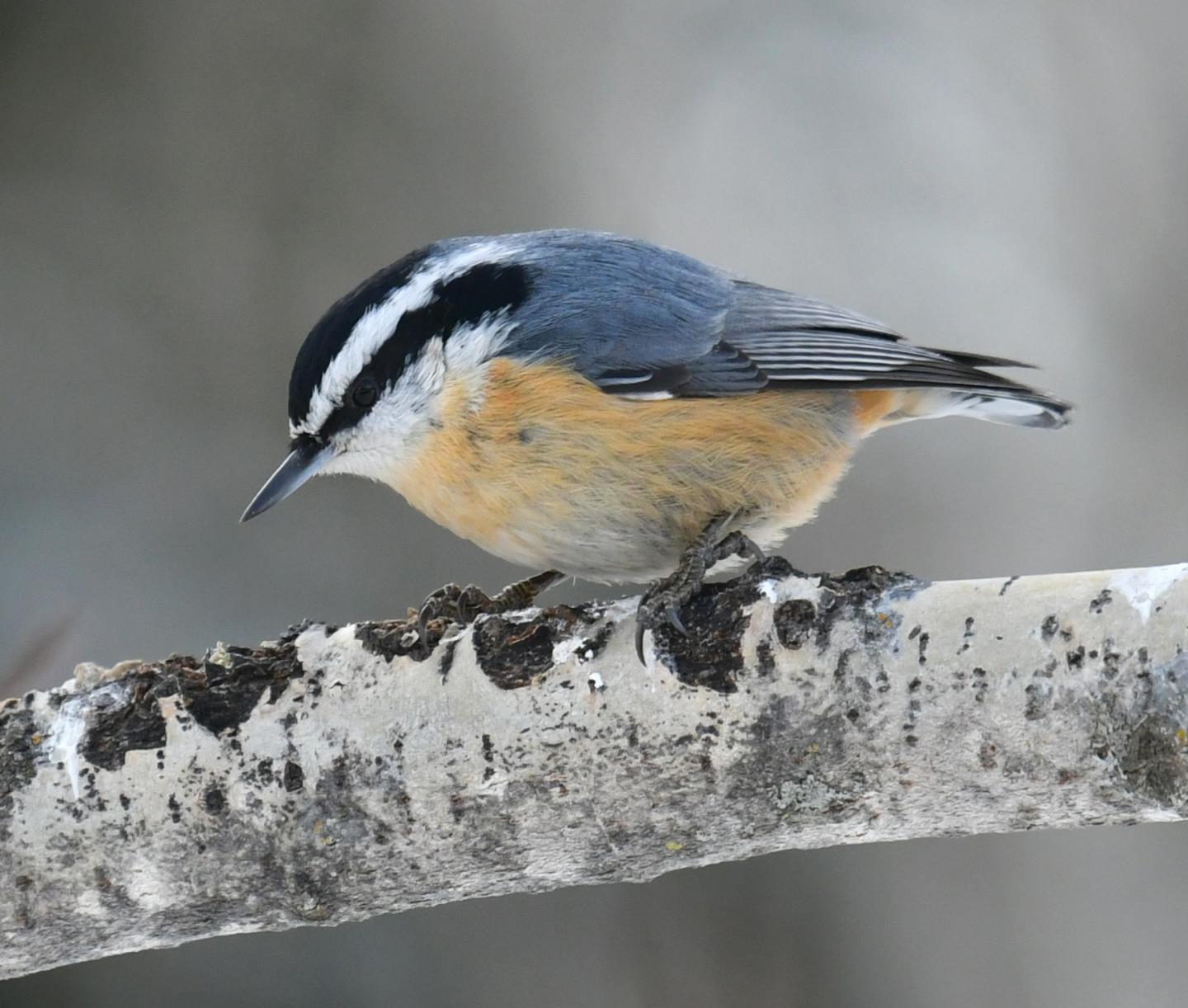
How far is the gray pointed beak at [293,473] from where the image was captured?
7.57ft

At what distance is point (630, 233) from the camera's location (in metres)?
4.22

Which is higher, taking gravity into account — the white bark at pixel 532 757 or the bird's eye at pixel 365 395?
the bird's eye at pixel 365 395

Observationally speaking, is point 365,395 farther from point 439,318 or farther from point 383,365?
point 439,318

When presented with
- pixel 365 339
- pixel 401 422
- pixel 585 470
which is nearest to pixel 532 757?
pixel 585 470

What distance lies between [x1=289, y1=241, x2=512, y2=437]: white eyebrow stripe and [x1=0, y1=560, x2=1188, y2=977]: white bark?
0.67 m

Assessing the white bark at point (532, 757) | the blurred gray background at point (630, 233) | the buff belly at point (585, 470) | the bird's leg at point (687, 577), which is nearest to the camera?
the white bark at point (532, 757)

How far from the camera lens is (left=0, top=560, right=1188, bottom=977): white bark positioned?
145cm

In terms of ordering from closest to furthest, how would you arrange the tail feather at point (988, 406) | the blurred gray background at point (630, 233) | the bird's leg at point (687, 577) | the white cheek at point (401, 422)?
the bird's leg at point (687, 577) < the white cheek at point (401, 422) < the tail feather at point (988, 406) < the blurred gray background at point (630, 233)

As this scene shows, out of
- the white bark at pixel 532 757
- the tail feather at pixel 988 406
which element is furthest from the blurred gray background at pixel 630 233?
the white bark at pixel 532 757

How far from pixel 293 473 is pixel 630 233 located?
7.14 ft

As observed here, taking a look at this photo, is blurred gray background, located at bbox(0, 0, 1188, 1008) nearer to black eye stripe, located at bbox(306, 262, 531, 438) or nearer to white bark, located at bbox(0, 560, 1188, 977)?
black eye stripe, located at bbox(306, 262, 531, 438)

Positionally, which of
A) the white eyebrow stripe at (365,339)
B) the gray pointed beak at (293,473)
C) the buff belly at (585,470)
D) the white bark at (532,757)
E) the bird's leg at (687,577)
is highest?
the white eyebrow stripe at (365,339)

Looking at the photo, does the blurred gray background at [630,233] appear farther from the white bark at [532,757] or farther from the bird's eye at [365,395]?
the white bark at [532,757]

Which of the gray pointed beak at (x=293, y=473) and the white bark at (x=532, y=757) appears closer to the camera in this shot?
the white bark at (x=532, y=757)
